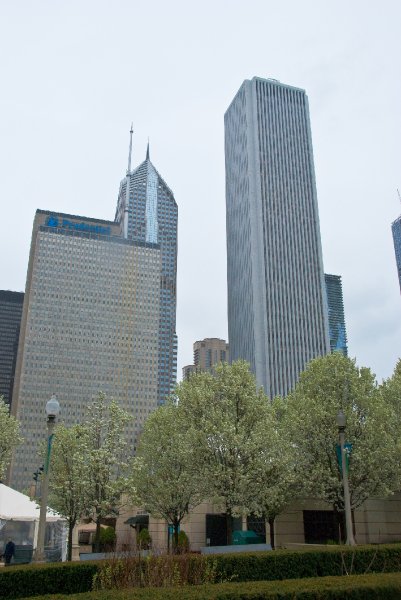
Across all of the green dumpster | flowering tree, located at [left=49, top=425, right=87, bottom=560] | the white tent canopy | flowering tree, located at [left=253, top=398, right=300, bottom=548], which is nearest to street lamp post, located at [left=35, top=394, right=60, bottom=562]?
the white tent canopy

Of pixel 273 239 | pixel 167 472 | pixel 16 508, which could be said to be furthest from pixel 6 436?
pixel 273 239

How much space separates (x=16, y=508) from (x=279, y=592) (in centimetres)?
2411

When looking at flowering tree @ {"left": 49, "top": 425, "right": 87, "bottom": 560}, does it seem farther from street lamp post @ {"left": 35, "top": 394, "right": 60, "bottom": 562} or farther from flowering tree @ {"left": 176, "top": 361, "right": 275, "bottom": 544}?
street lamp post @ {"left": 35, "top": 394, "right": 60, "bottom": 562}

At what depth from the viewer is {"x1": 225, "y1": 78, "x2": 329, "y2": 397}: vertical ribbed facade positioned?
526 feet

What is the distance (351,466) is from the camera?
101 ft

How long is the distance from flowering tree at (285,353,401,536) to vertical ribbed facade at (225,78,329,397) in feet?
396

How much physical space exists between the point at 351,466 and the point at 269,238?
5493 inches

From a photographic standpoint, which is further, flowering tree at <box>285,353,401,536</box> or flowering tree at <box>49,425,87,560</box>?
flowering tree at <box>49,425,87,560</box>

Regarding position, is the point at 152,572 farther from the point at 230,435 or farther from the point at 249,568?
the point at 230,435

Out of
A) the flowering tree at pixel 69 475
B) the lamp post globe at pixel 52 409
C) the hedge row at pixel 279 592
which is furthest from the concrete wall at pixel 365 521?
the hedge row at pixel 279 592

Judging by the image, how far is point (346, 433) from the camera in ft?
105

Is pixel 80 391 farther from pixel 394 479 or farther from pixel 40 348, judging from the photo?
pixel 394 479

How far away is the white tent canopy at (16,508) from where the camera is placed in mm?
29531

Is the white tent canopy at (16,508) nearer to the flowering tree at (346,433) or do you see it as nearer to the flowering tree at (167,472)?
the flowering tree at (167,472)
